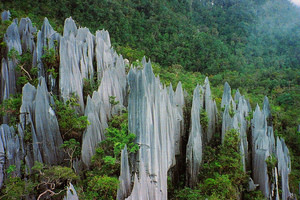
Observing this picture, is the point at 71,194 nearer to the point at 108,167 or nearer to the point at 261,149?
the point at 108,167

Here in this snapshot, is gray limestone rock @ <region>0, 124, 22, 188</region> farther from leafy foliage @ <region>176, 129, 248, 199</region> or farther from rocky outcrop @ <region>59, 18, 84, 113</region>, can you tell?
leafy foliage @ <region>176, 129, 248, 199</region>

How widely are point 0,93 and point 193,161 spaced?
1170cm

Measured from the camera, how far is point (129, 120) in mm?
9766

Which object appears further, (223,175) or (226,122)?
(226,122)

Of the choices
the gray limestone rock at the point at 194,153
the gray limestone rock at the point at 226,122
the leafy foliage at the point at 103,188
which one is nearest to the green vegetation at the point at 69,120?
the leafy foliage at the point at 103,188

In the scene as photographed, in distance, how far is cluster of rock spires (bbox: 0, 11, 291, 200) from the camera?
955 cm

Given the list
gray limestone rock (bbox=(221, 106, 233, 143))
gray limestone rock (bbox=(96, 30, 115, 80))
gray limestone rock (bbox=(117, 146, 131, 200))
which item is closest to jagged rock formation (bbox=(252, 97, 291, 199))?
gray limestone rock (bbox=(221, 106, 233, 143))

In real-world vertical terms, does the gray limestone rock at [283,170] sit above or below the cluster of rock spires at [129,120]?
below

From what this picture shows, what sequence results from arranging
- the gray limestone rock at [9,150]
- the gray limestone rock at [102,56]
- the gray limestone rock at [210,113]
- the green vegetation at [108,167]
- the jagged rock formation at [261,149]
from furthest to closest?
the gray limestone rock at [102,56], the gray limestone rock at [210,113], the jagged rock formation at [261,149], the gray limestone rock at [9,150], the green vegetation at [108,167]

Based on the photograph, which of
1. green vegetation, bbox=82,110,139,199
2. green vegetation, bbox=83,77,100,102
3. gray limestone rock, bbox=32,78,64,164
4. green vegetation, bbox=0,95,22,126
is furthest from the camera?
green vegetation, bbox=83,77,100,102

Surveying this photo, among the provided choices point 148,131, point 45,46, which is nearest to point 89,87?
point 45,46

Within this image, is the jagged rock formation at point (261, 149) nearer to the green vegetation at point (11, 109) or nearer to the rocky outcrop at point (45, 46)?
the rocky outcrop at point (45, 46)

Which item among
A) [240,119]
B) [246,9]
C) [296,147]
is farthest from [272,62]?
[240,119]

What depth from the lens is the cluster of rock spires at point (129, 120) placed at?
9555mm
